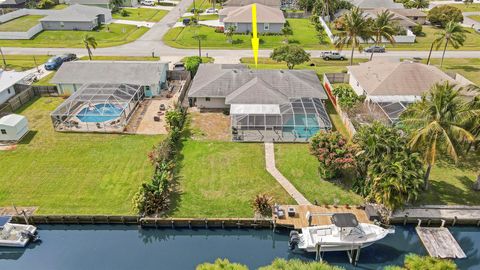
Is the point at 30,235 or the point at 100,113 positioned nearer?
the point at 30,235

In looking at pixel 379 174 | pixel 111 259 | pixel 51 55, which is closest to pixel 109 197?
pixel 111 259

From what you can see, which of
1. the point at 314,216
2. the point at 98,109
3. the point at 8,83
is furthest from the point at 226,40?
the point at 314,216

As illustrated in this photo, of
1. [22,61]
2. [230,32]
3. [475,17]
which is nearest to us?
[22,61]

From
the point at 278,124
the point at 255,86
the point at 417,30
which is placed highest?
the point at 255,86

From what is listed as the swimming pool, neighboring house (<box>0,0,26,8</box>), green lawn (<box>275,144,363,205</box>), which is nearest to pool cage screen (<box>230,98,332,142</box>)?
green lawn (<box>275,144,363,205</box>)

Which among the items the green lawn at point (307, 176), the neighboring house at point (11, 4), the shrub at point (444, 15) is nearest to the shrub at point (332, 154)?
the green lawn at point (307, 176)

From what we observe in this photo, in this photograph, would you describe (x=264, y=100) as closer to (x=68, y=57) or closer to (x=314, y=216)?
(x=314, y=216)

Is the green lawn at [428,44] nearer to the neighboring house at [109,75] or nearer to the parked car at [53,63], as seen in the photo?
the neighboring house at [109,75]

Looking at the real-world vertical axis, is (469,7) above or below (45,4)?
below
